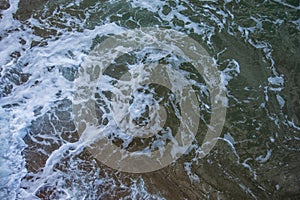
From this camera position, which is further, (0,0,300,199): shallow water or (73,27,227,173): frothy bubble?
(73,27,227,173): frothy bubble

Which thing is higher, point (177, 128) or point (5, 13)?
point (5, 13)

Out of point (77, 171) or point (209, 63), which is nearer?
point (77, 171)

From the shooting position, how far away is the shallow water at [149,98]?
16.4 feet

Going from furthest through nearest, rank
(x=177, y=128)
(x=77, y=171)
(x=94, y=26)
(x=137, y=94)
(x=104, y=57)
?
(x=94, y=26), (x=104, y=57), (x=137, y=94), (x=177, y=128), (x=77, y=171)

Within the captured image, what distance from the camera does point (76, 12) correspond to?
7516 millimetres

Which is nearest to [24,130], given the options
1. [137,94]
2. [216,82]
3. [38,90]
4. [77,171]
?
[38,90]

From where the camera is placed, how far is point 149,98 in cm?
598

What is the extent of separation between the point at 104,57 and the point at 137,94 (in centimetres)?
127

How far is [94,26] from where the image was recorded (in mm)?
7289

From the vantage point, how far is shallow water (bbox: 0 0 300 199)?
5.00 meters

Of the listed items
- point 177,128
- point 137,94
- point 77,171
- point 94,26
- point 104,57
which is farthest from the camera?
point 94,26

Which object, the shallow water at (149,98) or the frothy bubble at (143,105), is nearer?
the shallow water at (149,98)

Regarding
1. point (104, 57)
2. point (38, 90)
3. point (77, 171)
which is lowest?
point (77, 171)

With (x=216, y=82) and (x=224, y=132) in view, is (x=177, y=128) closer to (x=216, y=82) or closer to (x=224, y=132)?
(x=224, y=132)
